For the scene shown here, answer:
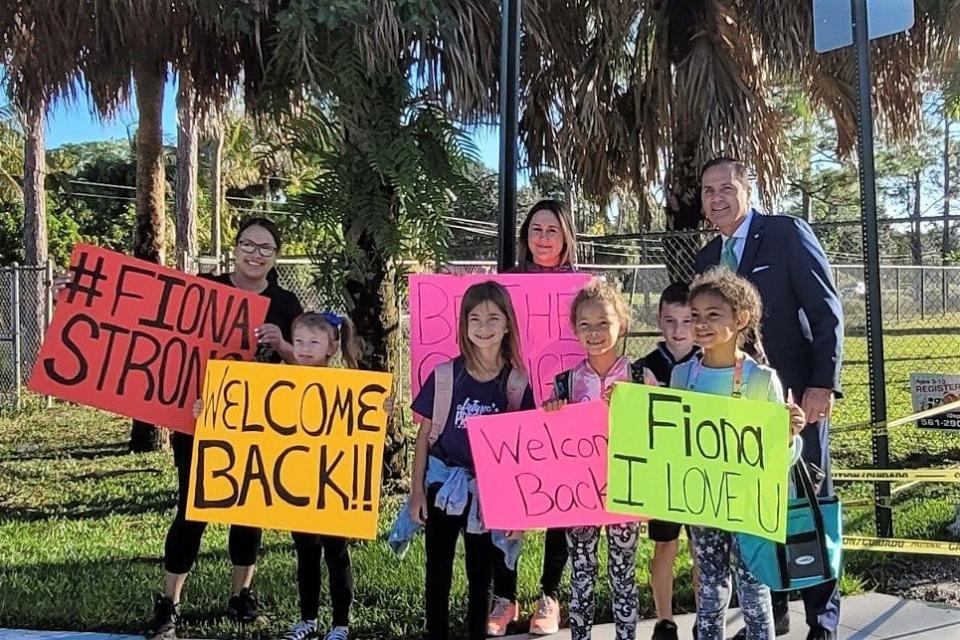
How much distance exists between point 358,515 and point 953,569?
3.11 m

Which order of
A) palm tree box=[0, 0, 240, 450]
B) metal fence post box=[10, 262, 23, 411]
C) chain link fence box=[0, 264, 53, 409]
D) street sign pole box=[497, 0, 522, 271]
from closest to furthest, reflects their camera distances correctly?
street sign pole box=[497, 0, 522, 271] → palm tree box=[0, 0, 240, 450] → metal fence post box=[10, 262, 23, 411] → chain link fence box=[0, 264, 53, 409]

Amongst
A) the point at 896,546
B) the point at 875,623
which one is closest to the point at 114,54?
the point at 896,546

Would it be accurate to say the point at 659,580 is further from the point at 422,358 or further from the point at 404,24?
the point at 404,24

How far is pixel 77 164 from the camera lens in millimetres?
35219

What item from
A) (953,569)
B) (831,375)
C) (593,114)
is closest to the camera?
(831,375)

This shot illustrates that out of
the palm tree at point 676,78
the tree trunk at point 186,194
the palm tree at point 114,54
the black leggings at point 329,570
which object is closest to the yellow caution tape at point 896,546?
the black leggings at point 329,570

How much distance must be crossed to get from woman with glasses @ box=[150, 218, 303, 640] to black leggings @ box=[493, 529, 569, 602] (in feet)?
3.57

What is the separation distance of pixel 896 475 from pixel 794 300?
1043mm

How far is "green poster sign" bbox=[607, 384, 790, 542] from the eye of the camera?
2.75m

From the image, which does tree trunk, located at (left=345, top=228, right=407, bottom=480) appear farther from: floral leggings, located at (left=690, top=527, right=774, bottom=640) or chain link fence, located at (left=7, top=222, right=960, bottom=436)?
floral leggings, located at (left=690, top=527, right=774, bottom=640)

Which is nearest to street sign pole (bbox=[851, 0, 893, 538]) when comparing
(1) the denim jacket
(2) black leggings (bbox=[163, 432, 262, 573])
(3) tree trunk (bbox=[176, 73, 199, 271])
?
(1) the denim jacket

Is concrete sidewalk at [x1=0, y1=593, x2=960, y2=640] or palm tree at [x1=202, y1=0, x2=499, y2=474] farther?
palm tree at [x1=202, y1=0, x2=499, y2=474]

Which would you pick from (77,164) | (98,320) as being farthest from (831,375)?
(77,164)

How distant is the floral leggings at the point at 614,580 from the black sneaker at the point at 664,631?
0.36 metres
